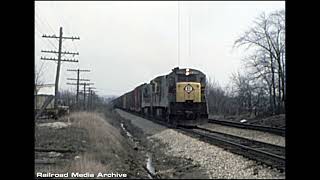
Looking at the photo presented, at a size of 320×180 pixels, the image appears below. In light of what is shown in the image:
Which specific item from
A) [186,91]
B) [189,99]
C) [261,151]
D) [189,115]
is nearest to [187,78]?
[186,91]

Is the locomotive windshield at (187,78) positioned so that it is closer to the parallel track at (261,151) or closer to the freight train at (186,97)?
the freight train at (186,97)

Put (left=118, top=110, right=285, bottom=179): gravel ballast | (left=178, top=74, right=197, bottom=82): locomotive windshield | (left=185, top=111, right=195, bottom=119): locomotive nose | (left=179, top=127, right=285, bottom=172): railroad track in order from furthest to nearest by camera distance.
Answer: (left=178, top=74, right=197, bottom=82): locomotive windshield, (left=185, top=111, right=195, bottom=119): locomotive nose, (left=179, top=127, right=285, bottom=172): railroad track, (left=118, top=110, right=285, bottom=179): gravel ballast

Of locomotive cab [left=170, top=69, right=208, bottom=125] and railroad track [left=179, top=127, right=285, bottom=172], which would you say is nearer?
railroad track [left=179, top=127, right=285, bottom=172]

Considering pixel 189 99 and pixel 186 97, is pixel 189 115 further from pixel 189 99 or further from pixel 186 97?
pixel 186 97

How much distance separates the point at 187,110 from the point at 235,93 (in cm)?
2179

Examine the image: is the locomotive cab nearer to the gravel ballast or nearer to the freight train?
the freight train

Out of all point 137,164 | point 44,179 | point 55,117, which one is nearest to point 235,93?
point 55,117


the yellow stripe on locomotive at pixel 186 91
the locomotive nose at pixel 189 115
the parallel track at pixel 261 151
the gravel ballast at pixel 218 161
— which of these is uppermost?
the yellow stripe on locomotive at pixel 186 91

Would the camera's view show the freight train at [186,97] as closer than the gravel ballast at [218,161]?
No

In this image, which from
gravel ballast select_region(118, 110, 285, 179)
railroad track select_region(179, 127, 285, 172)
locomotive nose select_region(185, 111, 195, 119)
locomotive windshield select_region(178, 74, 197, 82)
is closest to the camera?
gravel ballast select_region(118, 110, 285, 179)

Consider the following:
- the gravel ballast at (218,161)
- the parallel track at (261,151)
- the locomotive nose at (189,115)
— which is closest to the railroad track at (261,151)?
the parallel track at (261,151)

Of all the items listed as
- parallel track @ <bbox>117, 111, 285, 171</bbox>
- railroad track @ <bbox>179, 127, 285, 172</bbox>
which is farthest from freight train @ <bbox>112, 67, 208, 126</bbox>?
railroad track @ <bbox>179, 127, 285, 172</bbox>
